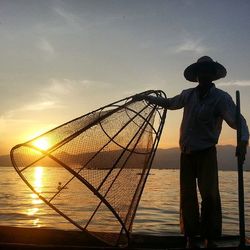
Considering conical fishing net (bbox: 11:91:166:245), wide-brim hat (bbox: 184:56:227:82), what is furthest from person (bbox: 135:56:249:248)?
conical fishing net (bbox: 11:91:166:245)

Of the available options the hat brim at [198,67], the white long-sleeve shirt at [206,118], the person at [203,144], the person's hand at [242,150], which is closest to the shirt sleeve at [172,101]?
the person at [203,144]

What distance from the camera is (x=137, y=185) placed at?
6.30 m

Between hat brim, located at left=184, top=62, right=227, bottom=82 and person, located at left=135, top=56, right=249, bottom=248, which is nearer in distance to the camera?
person, located at left=135, top=56, right=249, bottom=248

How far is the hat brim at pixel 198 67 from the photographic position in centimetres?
553

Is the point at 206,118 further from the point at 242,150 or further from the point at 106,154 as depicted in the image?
the point at 106,154

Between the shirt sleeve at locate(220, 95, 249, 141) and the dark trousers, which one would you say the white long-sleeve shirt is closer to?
the shirt sleeve at locate(220, 95, 249, 141)

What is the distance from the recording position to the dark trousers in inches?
206

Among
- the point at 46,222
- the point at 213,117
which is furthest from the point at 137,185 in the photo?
the point at 46,222

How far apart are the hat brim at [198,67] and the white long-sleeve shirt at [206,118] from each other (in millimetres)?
301

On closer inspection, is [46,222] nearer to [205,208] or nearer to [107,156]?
[107,156]

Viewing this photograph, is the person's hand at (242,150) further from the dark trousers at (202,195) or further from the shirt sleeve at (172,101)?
the shirt sleeve at (172,101)

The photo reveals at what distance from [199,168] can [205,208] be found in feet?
1.67

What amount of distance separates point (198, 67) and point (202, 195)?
1.67 meters

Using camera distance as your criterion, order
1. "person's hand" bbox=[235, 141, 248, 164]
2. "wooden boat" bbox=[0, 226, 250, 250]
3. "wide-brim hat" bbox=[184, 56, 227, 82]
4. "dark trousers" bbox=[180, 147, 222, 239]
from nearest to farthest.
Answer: "person's hand" bbox=[235, 141, 248, 164] < "dark trousers" bbox=[180, 147, 222, 239] < "wide-brim hat" bbox=[184, 56, 227, 82] < "wooden boat" bbox=[0, 226, 250, 250]
